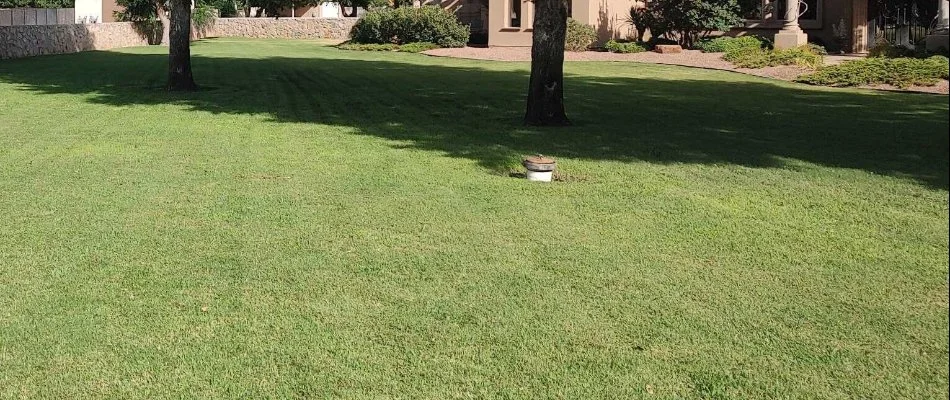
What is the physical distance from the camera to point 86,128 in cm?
1518

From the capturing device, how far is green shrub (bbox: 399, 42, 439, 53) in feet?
138

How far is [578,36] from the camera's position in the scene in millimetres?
38375

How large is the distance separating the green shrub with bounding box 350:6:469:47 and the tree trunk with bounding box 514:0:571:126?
28209mm

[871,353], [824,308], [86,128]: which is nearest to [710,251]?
[824,308]

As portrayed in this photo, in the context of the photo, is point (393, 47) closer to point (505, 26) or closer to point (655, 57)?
point (505, 26)

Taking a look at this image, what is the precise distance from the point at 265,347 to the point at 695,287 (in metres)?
2.91

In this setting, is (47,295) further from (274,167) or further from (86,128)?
(86,128)

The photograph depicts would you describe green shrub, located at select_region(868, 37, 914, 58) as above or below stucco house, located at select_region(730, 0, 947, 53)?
below

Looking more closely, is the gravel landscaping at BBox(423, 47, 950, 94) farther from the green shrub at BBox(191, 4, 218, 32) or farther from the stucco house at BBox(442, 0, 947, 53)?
the green shrub at BBox(191, 4, 218, 32)

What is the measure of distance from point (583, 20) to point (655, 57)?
20.3ft

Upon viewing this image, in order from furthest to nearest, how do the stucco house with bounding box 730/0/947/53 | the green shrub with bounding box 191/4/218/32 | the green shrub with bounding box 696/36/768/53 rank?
the green shrub with bounding box 191/4/218/32 < the stucco house with bounding box 730/0/947/53 < the green shrub with bounding box 696/36/768/53

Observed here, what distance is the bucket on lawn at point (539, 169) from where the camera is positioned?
10250 millimetres

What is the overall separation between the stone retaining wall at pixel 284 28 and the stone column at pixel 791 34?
34.2m

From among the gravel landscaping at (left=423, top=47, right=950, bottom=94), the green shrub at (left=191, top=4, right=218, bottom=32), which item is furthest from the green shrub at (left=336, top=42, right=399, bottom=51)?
the green shrub at (left=191, top=4, right=218, bottom=32)
